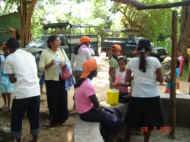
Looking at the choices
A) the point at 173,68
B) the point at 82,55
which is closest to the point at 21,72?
the point at 173,68

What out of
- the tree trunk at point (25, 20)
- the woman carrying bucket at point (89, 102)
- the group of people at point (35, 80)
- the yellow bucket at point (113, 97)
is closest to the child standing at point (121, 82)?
the yellow bucket at point (113, 97)

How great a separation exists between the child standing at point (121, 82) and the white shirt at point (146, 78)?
722 millimetres

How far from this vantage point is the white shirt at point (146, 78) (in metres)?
5.69

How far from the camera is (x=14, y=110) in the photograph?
585 centimetres

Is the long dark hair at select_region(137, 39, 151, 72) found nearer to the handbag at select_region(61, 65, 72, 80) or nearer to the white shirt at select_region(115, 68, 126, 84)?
the white shirt at select_region(115, 68, 126, 84)

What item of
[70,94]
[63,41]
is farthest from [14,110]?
[63,41]

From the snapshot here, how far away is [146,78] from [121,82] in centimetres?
151

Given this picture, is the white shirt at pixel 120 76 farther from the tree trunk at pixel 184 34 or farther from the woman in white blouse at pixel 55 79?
the tree trunk at pixel 184 34

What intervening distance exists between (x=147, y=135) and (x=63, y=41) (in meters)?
10.2

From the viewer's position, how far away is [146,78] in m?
5.71

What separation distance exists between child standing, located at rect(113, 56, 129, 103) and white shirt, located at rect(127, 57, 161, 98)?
722 millimetres

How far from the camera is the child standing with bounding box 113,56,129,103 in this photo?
6.68 m

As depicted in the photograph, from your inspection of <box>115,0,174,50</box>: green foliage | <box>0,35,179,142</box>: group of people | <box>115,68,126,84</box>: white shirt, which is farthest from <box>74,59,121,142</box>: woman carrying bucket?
<box>115,0,174,50</box>: green foliage

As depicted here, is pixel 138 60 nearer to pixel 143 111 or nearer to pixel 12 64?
pixel 143 111
